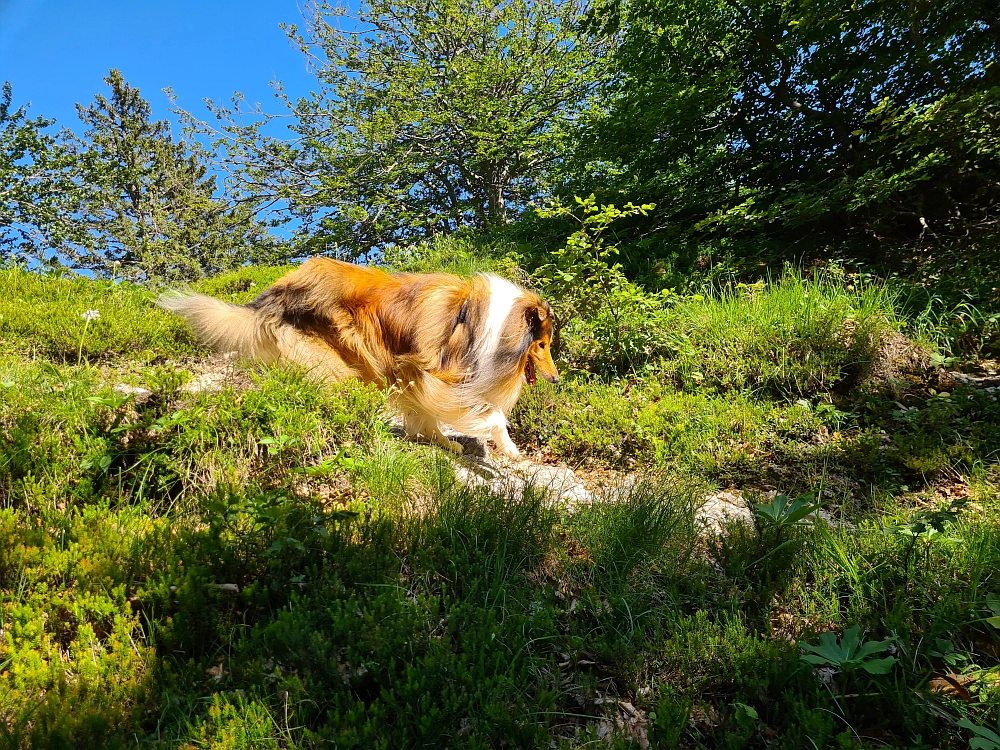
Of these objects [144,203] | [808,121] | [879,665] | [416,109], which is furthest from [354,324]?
[144,203]

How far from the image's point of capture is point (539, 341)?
5047 mm

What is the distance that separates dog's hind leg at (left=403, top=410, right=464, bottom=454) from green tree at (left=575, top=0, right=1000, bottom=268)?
471cm

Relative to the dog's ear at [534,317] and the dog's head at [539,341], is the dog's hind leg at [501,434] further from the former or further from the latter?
the dog's ear at [534,317]

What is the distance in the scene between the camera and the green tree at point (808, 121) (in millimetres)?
5895

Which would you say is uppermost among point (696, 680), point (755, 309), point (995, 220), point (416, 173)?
point (416, 173)

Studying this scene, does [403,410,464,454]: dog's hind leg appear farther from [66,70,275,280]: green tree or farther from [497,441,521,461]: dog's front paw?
[66,70,275,280]: green tree

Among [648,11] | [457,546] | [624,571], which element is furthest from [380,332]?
[648,11]

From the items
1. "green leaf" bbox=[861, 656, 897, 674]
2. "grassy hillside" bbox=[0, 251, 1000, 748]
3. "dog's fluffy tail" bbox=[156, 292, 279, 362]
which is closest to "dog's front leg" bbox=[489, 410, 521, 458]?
"grassy hillside" bbox=[0, 251, 1000, 748]

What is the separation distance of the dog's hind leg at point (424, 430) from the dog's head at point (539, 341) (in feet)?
3.05

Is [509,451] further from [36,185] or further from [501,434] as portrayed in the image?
[36,185]

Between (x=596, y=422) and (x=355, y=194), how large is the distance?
12.6 m

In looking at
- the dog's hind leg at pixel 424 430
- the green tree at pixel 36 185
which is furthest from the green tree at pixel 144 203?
the dog's hind leg at pixel 424 430

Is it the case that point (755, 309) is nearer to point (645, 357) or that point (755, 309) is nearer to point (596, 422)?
point (645, 357)

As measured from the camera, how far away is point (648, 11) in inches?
309
